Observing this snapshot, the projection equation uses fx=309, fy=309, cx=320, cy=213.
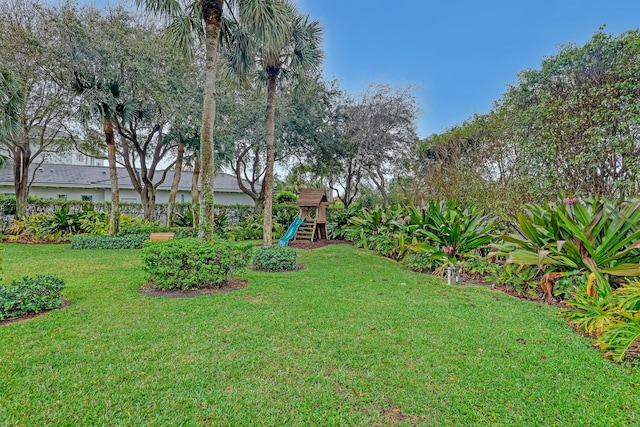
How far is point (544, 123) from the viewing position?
723 centimetres

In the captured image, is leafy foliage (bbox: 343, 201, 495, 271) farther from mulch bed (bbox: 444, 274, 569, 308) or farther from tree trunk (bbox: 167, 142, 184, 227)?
tree trunk (bbox: 167, 142, 184, 227)

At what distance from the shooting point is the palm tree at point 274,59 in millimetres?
7328

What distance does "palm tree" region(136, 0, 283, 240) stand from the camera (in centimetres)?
570

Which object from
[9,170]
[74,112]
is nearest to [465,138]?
[74,112]

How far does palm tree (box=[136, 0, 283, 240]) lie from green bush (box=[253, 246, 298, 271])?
1.44m

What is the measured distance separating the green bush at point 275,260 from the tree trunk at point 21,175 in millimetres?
11521

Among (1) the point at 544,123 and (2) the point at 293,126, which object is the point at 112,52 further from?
(1) the point at 544,123

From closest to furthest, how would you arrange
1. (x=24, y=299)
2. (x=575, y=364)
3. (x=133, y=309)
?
(x=575, y=364), (x=24, y=299), (x=133, y=309)

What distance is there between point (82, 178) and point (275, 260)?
18.7 metres

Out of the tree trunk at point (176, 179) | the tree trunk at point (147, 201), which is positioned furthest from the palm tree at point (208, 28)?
the tree trunk at point (147, 201)

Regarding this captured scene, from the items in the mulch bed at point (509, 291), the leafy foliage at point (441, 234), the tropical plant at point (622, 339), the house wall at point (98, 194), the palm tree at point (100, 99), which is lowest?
the mulch bed at point (509, 291)

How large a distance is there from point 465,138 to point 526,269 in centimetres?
979

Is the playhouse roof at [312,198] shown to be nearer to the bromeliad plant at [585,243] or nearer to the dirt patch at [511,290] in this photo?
the dirt patch at [511,290]

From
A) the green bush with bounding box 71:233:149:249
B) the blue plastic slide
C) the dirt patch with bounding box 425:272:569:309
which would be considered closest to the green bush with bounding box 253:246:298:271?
the dirt patch with bounding box 425:272:569:309
